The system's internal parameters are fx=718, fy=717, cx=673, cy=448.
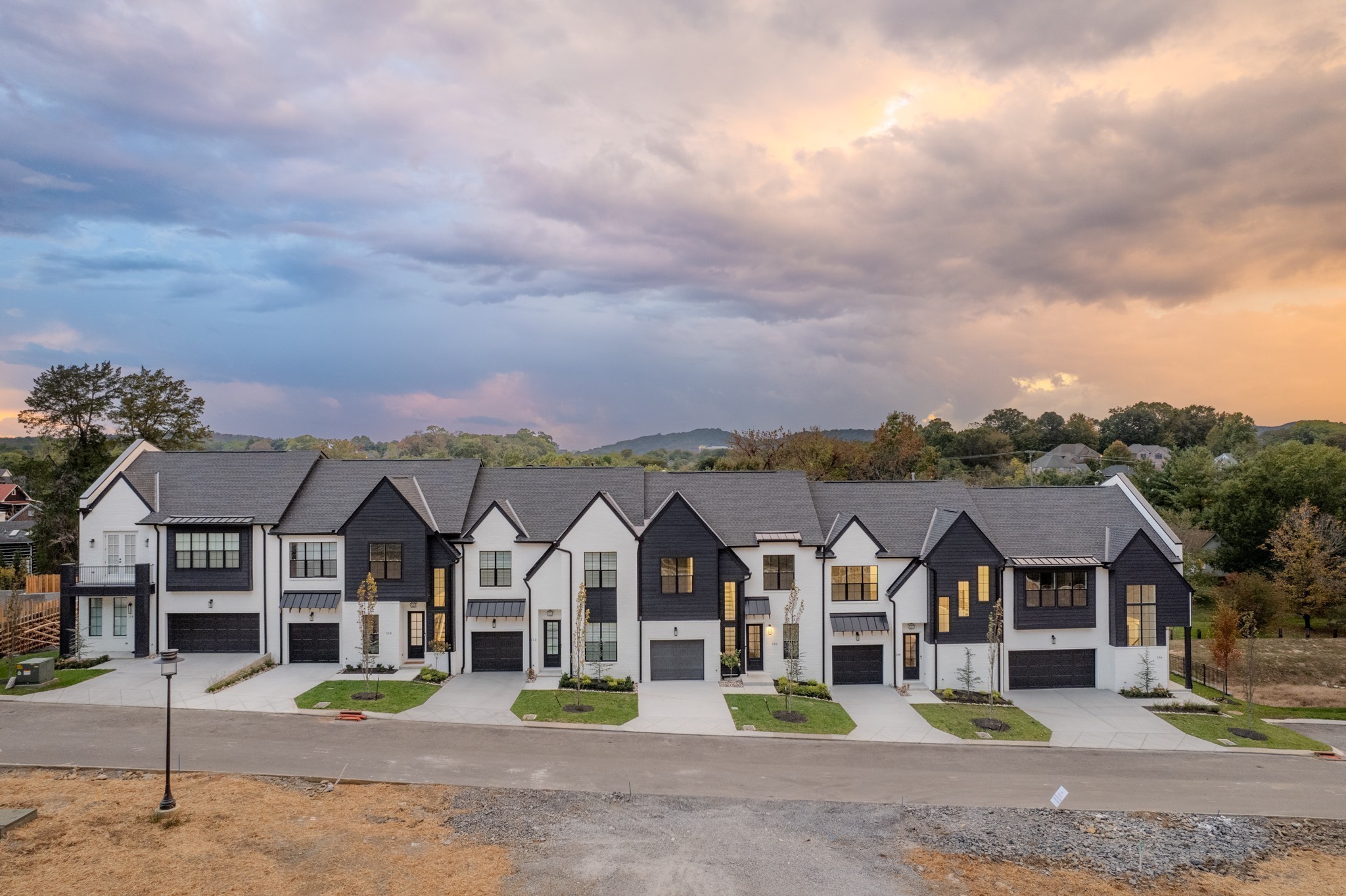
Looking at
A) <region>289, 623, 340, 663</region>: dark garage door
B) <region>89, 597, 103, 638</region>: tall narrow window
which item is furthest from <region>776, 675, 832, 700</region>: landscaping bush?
<region>89, 597, 103, 638</region>: tall narrow window

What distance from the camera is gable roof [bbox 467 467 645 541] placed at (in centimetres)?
3647

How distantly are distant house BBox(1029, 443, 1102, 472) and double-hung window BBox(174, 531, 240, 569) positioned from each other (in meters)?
127

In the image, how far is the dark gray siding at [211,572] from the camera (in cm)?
3588

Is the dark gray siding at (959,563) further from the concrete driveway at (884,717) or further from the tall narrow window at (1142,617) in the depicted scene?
the tall narrow window at (1142,617)

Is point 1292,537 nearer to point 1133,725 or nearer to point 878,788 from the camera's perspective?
point 1133,725

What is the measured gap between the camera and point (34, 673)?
100 feet

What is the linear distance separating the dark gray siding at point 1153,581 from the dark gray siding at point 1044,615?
53.5 inches

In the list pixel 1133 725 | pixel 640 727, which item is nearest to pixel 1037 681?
pixel 1133 725

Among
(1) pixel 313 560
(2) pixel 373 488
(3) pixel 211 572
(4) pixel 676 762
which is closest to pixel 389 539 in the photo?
(2) pixel 373 488

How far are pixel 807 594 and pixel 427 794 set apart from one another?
20423 millimetres

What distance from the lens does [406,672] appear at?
34031 mm

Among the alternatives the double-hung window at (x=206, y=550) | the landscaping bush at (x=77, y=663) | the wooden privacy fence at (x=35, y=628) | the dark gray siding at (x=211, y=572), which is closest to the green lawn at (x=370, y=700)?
the dark gray siding at (x=211, y=572)

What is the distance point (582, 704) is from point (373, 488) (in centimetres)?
1598

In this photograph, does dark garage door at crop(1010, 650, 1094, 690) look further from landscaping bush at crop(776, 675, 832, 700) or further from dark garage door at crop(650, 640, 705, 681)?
dark garage door at crop(650, 640, 705, 681)
